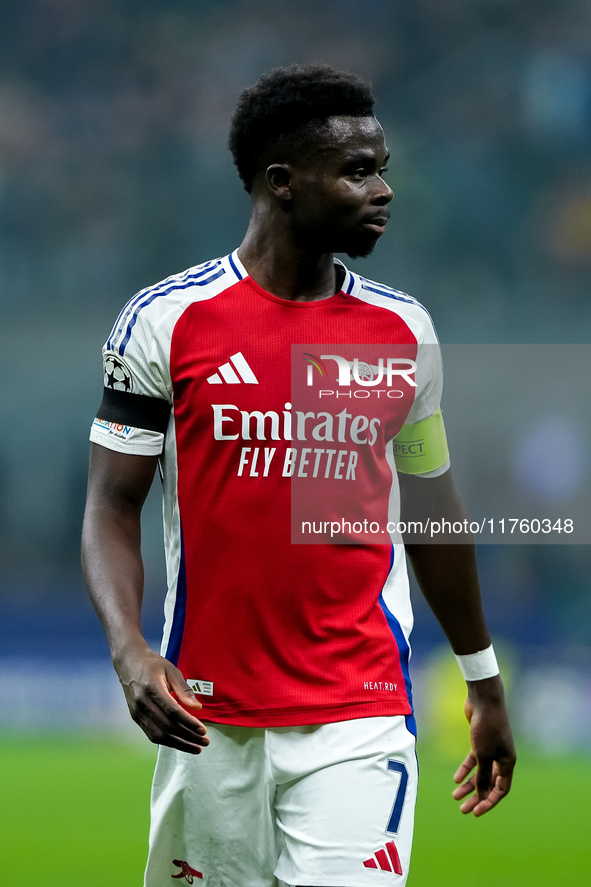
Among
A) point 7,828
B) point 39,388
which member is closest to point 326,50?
point 39,388

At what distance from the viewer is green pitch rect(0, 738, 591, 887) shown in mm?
4871

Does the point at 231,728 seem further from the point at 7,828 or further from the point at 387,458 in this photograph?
the point at 7,828

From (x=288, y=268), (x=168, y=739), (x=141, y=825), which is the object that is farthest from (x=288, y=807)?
(x=141, y=825)

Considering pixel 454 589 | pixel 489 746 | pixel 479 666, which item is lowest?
pixel 489 746

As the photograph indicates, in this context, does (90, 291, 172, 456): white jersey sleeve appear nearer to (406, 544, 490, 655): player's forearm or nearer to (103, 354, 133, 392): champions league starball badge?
(103, 354, 133, 392): champions league starball badge

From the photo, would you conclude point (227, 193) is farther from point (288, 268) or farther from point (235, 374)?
point (235, 374)

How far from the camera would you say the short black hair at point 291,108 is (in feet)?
8.60

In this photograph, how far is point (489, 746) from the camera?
2.69 metres

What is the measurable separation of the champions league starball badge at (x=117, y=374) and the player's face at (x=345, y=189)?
1.63 feet

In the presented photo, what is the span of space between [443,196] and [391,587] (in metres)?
9.99

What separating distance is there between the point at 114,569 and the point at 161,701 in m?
0.39

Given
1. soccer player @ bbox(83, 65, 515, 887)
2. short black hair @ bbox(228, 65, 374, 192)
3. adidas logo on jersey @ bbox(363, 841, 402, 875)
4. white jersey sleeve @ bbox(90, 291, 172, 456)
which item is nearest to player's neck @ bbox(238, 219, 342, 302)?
soccer player @ bbox(83, 65, 515, 887)

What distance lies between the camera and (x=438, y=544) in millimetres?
2734

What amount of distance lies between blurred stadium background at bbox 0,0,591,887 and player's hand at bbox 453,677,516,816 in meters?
7.26
